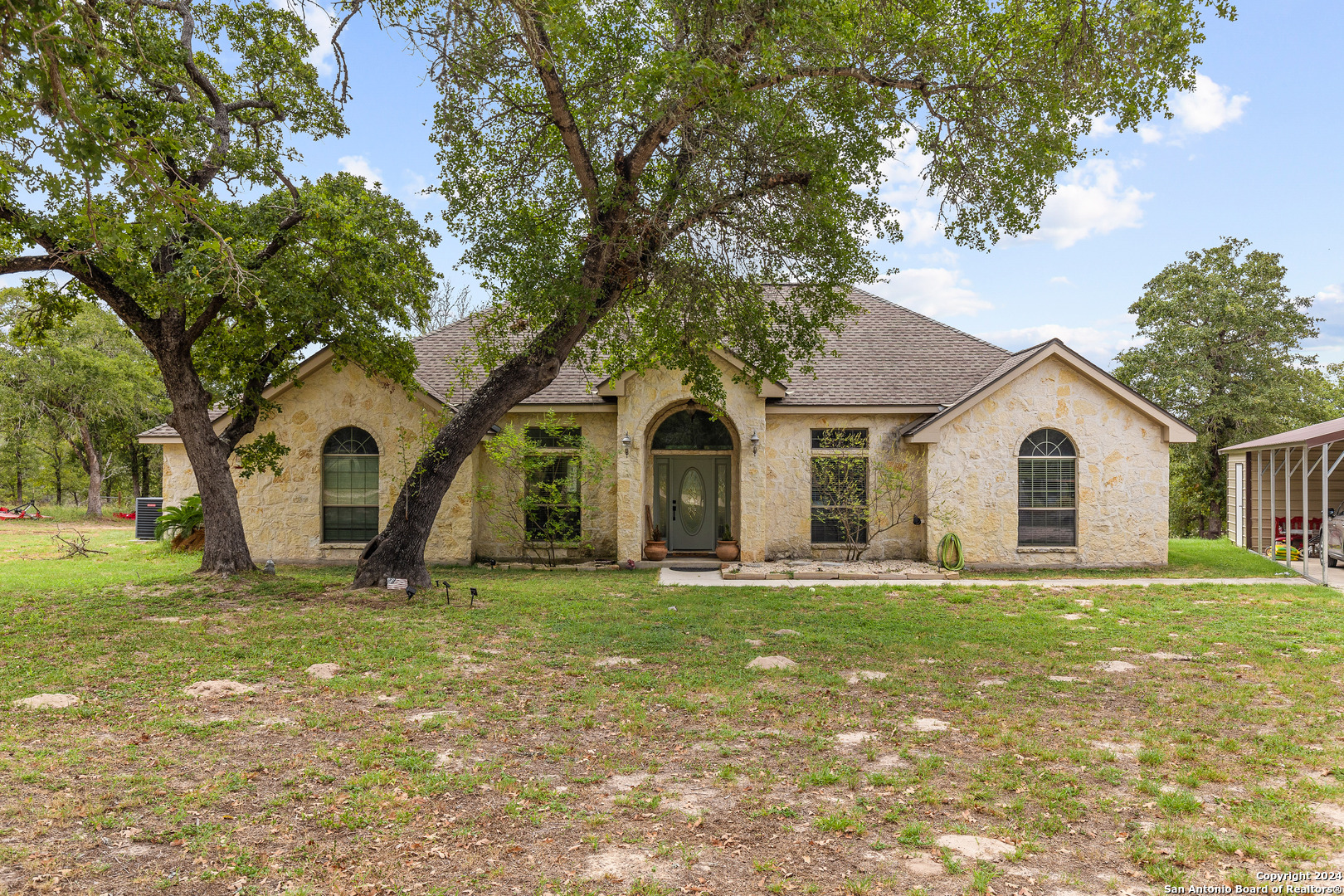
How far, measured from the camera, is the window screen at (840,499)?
16.2 m

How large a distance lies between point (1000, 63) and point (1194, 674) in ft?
24.7

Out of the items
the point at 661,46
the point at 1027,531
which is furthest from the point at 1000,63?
the point at 1027,531

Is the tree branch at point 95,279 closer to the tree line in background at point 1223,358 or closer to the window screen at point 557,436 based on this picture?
the window screen at point 557,436

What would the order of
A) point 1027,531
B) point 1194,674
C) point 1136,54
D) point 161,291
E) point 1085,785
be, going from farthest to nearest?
point 1027,531, point 161,291, point 1136,54, point 1194,674, point 1085,785

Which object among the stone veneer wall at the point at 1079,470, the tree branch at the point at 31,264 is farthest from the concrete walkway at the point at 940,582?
the tree branch at the point at 31,264

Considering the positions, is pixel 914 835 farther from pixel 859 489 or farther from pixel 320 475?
pixel 320 475

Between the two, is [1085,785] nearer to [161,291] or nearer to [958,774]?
[958,774]

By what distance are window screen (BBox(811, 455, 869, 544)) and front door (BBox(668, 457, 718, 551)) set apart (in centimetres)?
264

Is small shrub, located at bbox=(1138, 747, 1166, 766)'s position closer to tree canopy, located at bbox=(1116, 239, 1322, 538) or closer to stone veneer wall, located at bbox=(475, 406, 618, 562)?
stone veneer wall, located at bbox=(475, 406, 618, 562)

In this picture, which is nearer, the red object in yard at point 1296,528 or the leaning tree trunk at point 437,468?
the leaning tree trunk at point 437,468

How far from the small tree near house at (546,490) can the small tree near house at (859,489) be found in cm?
454

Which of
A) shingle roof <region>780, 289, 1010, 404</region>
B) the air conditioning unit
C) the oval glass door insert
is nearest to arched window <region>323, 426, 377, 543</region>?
the oval glass door insert

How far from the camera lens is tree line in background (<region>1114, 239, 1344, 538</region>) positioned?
2669 cm

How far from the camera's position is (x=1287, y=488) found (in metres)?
16.7
